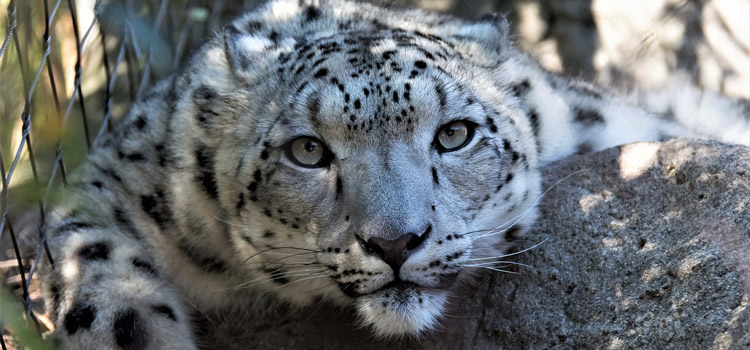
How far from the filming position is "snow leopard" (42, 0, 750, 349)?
327cm

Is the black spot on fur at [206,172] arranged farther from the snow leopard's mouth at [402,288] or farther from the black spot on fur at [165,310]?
the snow leopard's mouth at [402,288]

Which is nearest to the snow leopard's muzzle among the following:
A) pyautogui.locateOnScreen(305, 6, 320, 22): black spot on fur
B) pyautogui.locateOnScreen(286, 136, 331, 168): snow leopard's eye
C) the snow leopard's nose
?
the snow leopard's nose

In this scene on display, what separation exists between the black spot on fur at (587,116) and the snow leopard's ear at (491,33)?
2.13 ft

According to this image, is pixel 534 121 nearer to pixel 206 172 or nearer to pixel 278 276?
pixel 278 276

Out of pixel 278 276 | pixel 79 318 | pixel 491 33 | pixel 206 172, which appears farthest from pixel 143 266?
pixel 491 33

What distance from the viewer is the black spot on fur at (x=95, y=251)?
3.81 m

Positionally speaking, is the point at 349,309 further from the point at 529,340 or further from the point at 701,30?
the point at 701,30

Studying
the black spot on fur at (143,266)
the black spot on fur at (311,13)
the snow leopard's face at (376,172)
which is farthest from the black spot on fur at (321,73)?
the black spot on fur at (143,266)

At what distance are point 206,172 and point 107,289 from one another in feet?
2.06

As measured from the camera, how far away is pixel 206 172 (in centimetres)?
385

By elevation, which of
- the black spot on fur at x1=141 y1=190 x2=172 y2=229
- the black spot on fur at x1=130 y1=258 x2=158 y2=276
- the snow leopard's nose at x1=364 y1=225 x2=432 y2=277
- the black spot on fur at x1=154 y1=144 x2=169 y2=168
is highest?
the black spot on fur at x1=154 y1=144 x2=169 y2=168

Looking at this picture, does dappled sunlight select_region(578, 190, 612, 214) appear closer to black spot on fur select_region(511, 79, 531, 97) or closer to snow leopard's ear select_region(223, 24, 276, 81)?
black spot on fur select_region(511, 79, 531, 97)

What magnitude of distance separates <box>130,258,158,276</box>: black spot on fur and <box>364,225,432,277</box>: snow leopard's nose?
47.0 inches

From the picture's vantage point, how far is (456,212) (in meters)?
3.37
